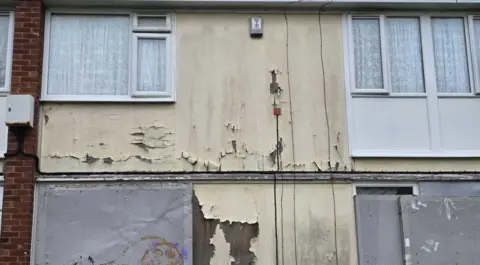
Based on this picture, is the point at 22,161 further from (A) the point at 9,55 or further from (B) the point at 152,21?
(B) the point at 152,21

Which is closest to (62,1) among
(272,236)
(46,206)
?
(46,206)

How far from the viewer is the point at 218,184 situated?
315 inches

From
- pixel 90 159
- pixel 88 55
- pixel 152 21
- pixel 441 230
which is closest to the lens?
pixel 441 230

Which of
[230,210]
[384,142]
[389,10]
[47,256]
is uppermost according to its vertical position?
[389,10]

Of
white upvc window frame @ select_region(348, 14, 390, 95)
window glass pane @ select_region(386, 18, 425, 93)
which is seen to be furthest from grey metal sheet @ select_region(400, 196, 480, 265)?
window glass pane @ select_region(386, 18, 425, 93)

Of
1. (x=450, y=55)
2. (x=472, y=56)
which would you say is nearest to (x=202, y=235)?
(x=450, y=55)

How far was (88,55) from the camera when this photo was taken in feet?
27.8

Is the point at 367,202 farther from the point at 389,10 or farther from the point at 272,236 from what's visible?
the point at 389,10

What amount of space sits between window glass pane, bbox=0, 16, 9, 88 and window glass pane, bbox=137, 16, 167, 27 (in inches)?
77.8

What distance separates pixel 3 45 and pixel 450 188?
22.5ft

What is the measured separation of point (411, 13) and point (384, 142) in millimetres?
2129

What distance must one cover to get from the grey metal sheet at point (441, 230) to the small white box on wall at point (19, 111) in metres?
5.32

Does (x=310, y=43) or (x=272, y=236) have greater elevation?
(x=310, y=43)


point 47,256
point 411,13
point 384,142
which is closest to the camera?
point 47,256
